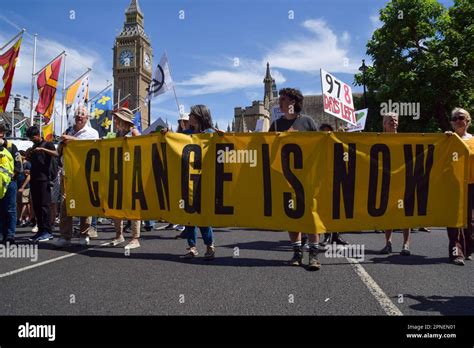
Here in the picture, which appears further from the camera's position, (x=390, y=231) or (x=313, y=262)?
(x=390, y=231)

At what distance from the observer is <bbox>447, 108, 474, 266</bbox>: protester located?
5.18 meters

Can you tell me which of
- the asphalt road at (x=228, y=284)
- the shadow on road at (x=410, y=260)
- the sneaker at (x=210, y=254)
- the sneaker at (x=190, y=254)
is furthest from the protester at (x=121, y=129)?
the shadow on road at (x=410, y=260)

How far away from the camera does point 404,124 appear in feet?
92.6

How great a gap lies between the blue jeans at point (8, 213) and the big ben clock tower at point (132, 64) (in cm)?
12037

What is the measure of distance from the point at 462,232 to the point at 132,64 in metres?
132

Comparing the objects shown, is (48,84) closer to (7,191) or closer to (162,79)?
(162,79)

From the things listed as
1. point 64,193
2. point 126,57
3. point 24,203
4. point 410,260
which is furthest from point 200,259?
point 126,57

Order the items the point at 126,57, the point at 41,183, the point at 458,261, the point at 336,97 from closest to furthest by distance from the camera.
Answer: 1. the point at 458,261
2. the point at 41,183
3. the point at 336,97
4. the point at 126,57

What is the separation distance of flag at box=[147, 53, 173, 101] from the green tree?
66.4 ft

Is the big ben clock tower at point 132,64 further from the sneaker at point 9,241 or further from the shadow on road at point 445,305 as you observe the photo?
the shadow on road at point 445,305

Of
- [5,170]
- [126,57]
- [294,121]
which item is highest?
[126,57]

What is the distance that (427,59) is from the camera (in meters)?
25.7

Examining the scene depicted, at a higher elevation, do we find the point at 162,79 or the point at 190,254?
the point at 162,79
